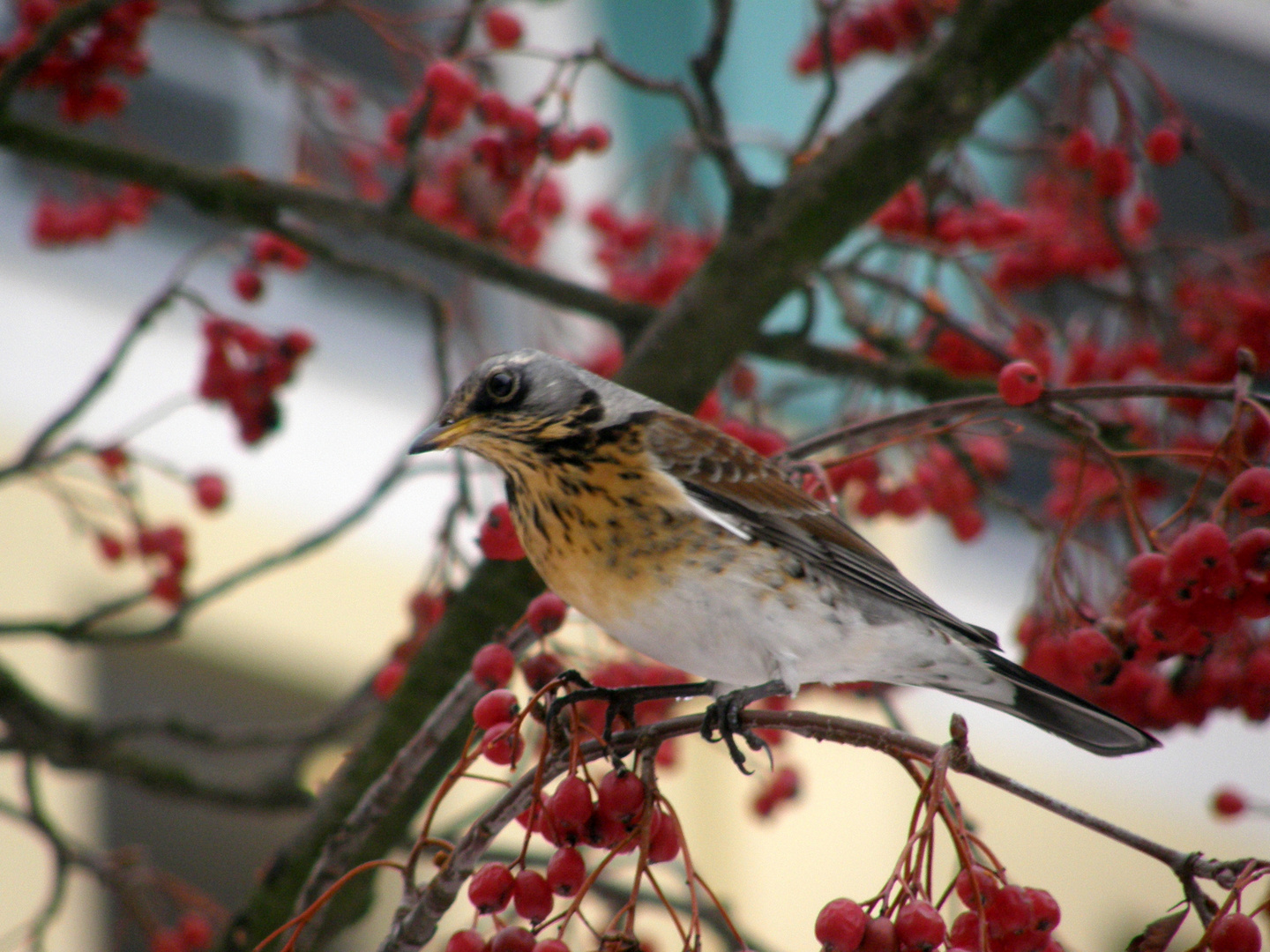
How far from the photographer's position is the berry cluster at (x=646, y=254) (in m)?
2.60

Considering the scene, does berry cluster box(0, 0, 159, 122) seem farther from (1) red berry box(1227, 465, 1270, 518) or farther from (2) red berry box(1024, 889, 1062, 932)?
(2) red berry box(1024, 889, 1062, 932)

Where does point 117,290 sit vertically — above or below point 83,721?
above

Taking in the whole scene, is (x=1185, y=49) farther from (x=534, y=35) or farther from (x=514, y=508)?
(x=514, y=508)

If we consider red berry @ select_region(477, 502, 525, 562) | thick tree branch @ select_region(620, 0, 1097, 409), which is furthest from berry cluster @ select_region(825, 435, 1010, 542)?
red berry @ select_region(477, 502, 525, 562)

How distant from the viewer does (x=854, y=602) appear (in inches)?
63.7

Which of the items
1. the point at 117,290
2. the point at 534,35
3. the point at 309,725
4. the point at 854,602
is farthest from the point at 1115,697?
the point at 534,35

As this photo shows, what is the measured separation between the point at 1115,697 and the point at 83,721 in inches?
59.0

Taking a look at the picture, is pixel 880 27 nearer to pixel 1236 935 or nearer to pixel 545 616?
pixel 545 616

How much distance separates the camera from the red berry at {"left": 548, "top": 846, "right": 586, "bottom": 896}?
1132 millimetres

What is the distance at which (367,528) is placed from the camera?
175 inches

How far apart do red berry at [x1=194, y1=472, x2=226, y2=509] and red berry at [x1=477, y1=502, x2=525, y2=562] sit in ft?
3.78

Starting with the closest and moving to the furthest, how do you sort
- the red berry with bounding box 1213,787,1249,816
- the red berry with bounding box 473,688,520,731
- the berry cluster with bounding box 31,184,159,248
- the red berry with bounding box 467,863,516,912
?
the red berry with bounding box 467,863,516,912, the red berry with bounding box 473,688,520,731, the red berry with bounding box 1213,787,1249,816, the berry cluster with bounding box 31,184,159,248

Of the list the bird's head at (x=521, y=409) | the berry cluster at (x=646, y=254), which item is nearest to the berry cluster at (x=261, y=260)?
the berry cluster at (x=646, y=254)

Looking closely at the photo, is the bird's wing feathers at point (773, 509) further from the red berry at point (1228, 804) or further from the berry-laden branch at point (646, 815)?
the red berry at point (1228, 804)
